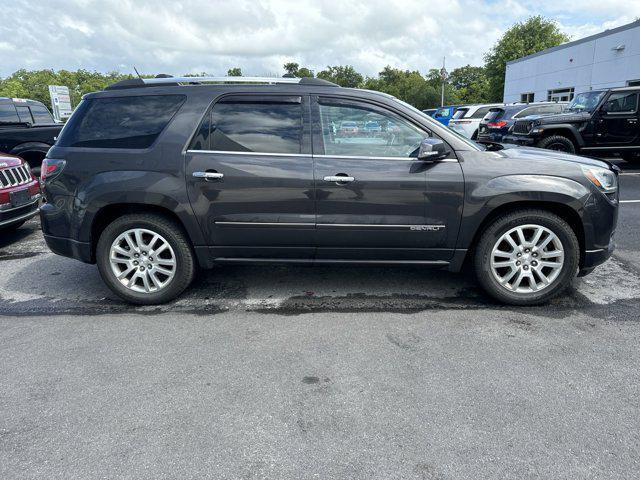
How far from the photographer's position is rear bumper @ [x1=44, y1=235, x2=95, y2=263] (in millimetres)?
4098

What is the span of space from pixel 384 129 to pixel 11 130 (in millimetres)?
9164

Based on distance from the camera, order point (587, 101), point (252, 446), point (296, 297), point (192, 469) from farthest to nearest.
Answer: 1. point (587, 101)
2. point (296, 297)
3. point (252, 446)
4. point (192, 469)

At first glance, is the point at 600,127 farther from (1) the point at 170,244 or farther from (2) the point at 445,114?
(1) the point at 170,244

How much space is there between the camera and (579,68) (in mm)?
30141

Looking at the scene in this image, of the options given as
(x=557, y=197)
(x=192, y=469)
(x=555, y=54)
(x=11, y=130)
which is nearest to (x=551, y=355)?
(x=557, y=197)

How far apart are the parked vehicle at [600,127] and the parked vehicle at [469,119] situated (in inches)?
219

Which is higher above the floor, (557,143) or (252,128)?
(252,128)

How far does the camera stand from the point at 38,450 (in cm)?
233

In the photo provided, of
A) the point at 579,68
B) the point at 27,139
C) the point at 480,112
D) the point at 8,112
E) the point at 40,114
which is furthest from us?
the point at 579,68

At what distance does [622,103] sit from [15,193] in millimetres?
13132

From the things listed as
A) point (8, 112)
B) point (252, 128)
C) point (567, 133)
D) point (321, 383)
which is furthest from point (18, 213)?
point (567, 133)

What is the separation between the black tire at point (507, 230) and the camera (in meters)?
3.86

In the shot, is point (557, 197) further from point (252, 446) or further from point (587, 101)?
point (587, 101)

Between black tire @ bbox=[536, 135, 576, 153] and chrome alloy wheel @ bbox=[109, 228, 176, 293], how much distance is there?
33.2ft
